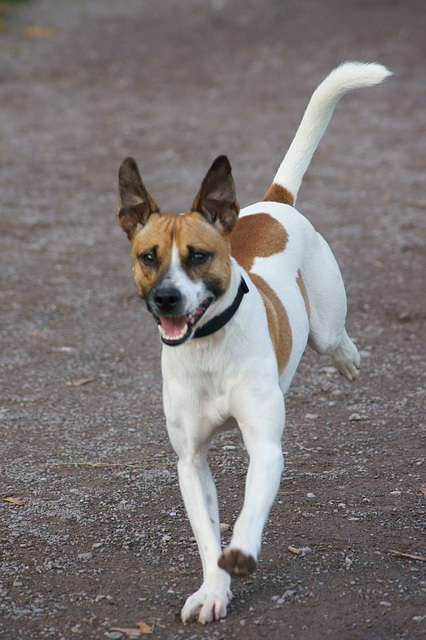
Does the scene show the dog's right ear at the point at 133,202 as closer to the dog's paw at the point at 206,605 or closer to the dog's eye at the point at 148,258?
the dog's eye at the point at 148,258

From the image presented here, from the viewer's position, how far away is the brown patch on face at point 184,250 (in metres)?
3.31

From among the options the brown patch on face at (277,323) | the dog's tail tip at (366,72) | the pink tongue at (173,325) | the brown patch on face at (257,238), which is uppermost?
the dog's tail tip at (366,72)

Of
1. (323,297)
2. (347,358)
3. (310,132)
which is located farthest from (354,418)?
(310,132)

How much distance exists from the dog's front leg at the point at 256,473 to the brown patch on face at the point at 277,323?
36 cm

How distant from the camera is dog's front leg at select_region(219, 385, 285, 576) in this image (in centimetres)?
295

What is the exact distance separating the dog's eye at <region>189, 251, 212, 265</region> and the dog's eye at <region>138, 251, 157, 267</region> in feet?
0.49

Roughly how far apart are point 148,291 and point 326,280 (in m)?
1.51

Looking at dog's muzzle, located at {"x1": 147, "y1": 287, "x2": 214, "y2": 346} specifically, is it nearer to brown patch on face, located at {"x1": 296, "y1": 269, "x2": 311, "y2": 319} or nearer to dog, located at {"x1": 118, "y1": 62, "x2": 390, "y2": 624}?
dog, located at {"x1": 118, "y1": 62, "x2": 390, "y2": 624}

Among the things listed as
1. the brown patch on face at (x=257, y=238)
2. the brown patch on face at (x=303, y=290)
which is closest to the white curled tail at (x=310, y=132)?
the brown patch on face at (x=257, y=238)

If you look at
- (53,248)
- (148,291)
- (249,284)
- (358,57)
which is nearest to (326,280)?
(249,284)

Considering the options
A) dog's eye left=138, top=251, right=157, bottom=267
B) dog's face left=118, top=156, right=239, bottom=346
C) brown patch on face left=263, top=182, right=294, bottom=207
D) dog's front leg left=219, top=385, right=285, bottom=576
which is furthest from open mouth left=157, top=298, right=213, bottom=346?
brown patch on face left=263, top=182, right=294, bottom=207

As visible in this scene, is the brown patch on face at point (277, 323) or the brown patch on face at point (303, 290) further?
the brown patch on face at point (303, 290)

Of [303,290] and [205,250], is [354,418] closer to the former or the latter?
[303,290]

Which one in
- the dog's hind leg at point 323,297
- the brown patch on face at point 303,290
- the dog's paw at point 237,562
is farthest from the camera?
the dog's hind leg at point 323,297
